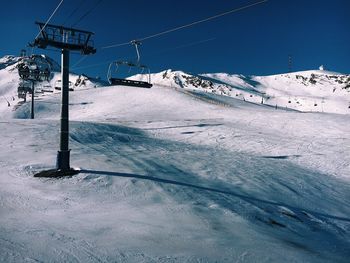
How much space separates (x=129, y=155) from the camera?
18781 millimetres

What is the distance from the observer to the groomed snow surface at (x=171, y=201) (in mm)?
7582

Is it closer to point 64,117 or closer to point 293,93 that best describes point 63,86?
point 64,117

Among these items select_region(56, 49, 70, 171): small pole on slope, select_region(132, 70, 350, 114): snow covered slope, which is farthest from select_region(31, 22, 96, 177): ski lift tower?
select_region(132, 70, 350, 114): snow covered slope

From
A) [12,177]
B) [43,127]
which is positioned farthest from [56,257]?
[43,127]

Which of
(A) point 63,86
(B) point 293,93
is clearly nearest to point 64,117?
(A) point 63,86

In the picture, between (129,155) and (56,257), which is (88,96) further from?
(56,257)

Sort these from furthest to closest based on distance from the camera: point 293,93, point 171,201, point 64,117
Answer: point 293,93, point 64,117, point 171,201

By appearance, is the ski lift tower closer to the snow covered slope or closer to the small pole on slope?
the small pole on slope

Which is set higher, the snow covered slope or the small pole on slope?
the snow covered slope

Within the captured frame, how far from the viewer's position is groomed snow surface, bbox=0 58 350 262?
7582mm

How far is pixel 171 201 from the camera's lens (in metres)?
11.4

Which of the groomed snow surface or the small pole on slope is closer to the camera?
the groomed snow surface

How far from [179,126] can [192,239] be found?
26521 mm

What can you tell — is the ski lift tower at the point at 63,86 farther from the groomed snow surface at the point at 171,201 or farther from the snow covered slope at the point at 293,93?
the snow covered slope at the point at 293,93
